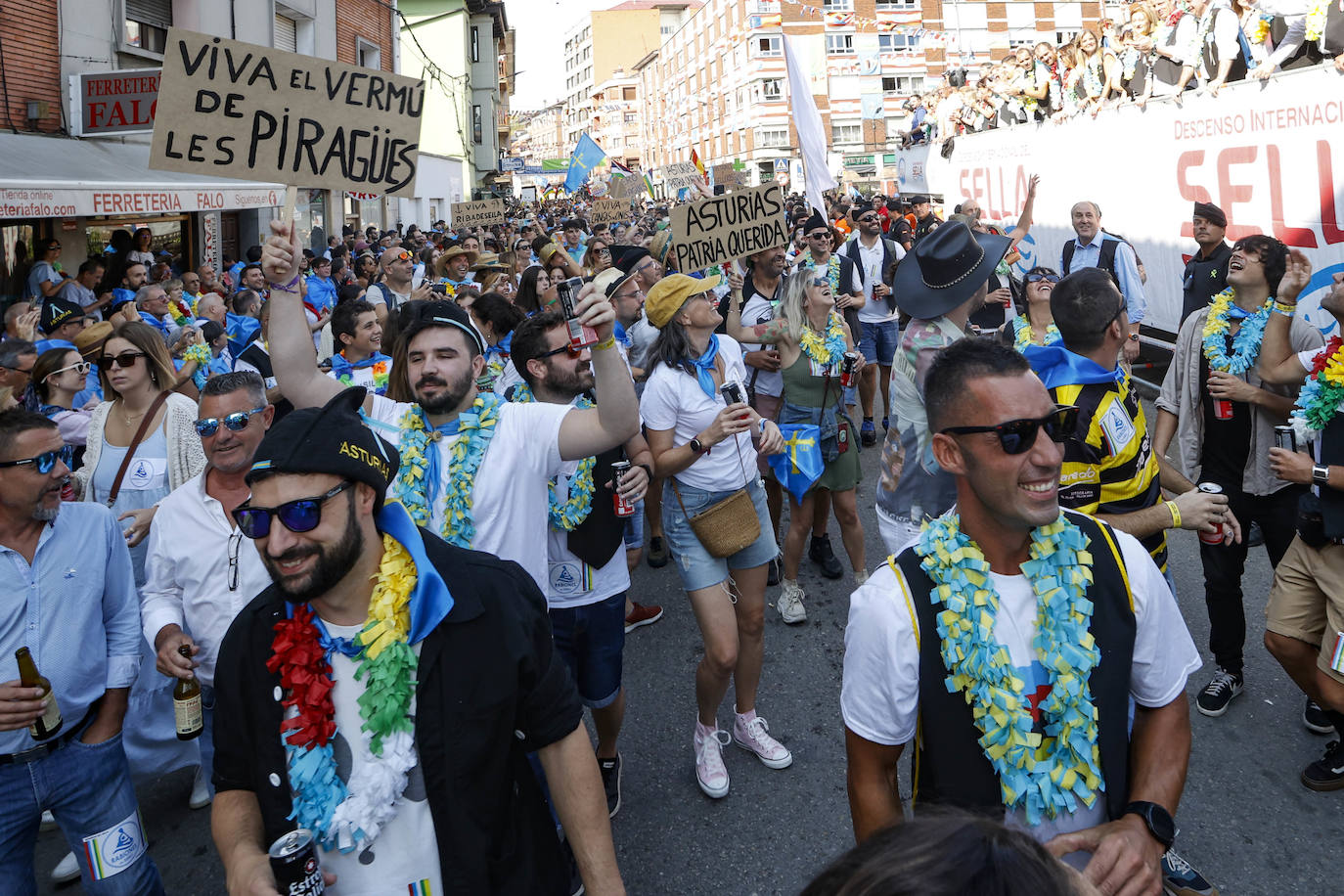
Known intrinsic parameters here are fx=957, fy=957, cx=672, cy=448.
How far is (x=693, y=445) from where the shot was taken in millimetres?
4230

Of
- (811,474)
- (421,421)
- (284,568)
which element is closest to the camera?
(284,568)

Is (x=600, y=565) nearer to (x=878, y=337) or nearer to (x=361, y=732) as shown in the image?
(x=361, y=732)

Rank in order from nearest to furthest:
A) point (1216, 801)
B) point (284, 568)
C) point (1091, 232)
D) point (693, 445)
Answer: point (284, 568) → point (1216, 801) → point (693, 445) → point (1091, 232)

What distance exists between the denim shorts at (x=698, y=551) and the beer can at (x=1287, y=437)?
2162 mm

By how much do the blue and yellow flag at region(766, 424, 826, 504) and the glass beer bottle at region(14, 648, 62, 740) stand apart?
3.71m

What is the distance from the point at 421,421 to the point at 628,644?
278cm

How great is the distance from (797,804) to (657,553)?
333 cm

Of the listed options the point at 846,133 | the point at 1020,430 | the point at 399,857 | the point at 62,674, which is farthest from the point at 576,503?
the point at 846,133

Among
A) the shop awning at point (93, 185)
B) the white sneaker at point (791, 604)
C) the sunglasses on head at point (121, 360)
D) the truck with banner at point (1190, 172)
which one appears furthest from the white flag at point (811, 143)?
the sunglasses on head at point (121, 360)

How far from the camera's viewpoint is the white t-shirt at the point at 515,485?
3.20m

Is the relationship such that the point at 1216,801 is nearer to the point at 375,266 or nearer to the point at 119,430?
the point at 119,430

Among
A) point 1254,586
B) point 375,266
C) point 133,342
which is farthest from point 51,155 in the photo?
point 1254,586

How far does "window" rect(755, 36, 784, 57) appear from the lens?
62131 mm

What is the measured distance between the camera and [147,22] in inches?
629
